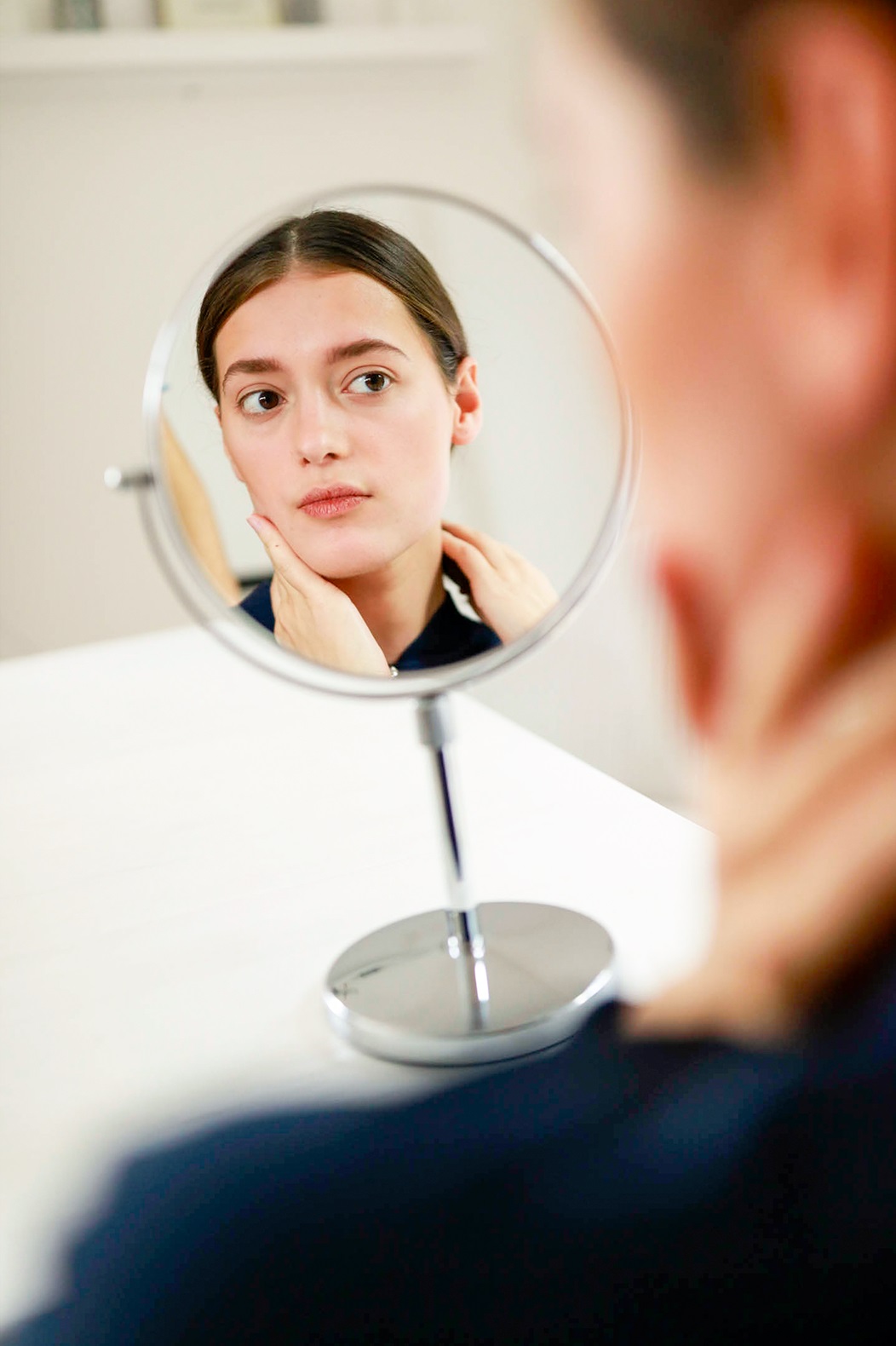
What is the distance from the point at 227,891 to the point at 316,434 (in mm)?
348

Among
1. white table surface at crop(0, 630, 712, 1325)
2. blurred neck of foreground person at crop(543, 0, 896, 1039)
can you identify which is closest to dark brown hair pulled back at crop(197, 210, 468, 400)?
blurred neck of foreground person at crop(543, 0, 896, 1039)

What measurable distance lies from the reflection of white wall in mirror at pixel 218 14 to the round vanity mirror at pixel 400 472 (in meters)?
1.91

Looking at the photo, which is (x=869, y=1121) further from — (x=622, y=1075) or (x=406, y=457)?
(x=406, y=457)

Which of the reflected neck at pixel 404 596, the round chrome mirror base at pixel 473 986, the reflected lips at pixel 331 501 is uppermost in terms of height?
the reflected lips at pixel 331 501

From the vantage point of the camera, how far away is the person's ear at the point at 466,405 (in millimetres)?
622

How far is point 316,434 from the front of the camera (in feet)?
1.99

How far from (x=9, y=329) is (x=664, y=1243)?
94.1 inches

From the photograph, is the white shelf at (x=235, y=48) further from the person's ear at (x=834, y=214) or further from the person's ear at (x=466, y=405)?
the person's ear at (x=834, y=214)

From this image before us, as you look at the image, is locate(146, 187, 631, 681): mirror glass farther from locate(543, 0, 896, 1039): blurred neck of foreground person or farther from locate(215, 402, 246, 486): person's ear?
locate(543, 0, 896, 1039): blurred neck of foreground person

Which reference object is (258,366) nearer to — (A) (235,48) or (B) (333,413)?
(B) (333,413)

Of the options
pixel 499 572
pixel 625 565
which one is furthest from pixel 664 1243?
pixel 625 565

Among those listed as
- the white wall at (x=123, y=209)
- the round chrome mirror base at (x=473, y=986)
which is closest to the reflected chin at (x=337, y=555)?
the round chrome mirror base at (x=473, y=986)

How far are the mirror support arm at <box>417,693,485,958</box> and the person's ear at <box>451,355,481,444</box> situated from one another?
0.13m

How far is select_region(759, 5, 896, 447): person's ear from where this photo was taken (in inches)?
12.7
